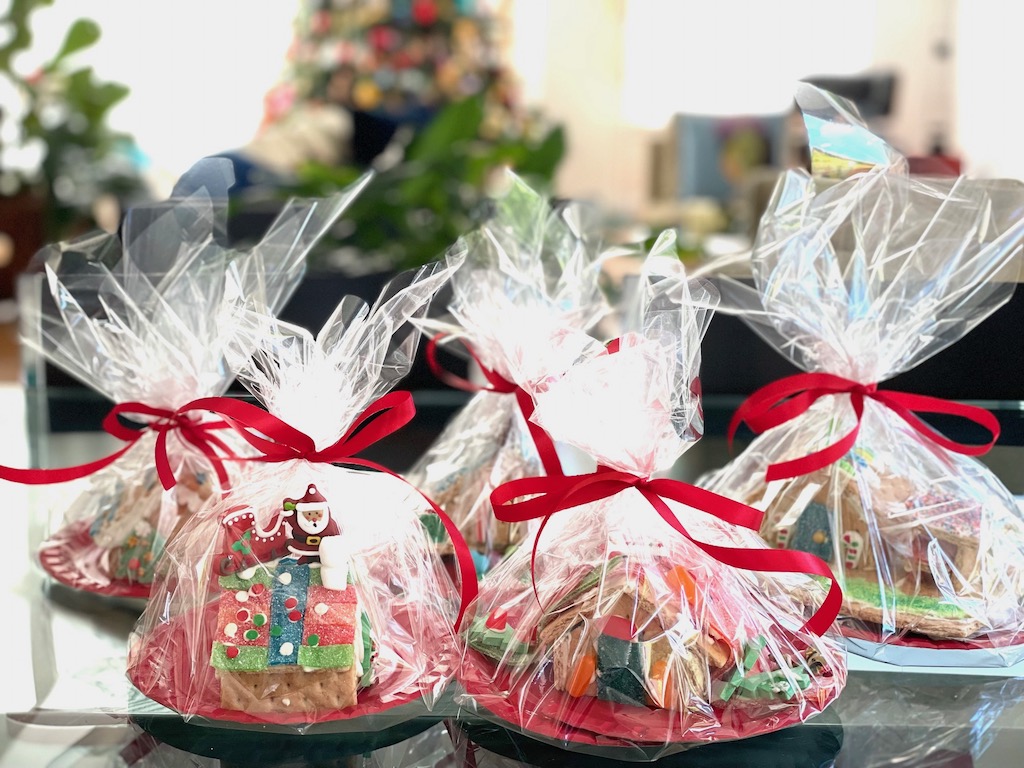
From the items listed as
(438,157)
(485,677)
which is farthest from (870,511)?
(438,157)

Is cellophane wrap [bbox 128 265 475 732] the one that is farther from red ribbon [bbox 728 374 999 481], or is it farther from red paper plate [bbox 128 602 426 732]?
red ribbon [bbox 728 374 999 481]

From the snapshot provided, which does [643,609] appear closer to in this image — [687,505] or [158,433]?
[687,505]

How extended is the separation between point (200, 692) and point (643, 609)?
321mm

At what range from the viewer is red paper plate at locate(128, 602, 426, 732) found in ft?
2.45

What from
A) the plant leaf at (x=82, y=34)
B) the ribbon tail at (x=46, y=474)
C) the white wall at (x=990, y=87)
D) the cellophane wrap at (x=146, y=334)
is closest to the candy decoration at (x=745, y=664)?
the cellophane wrap at (x=146, y=334)

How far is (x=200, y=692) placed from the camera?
77 centimetres

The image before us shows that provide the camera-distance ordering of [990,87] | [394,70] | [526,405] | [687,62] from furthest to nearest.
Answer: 1. [687,62]
2. [394,70]
3. [990,87]
4. [526,405]

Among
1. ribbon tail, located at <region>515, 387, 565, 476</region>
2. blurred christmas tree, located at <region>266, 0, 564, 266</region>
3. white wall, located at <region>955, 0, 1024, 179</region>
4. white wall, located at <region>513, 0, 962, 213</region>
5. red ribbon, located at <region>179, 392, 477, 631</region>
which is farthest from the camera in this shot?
white wall, located at <region>513, 0, 962, 213</region>

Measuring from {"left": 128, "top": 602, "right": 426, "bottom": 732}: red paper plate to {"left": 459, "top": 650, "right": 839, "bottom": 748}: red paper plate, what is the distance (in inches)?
2.5

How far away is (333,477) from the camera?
86 centimetres

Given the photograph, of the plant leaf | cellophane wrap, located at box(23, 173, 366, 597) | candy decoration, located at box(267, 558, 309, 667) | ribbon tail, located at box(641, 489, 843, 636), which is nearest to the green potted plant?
the plant leaf

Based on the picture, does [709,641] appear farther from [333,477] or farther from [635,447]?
[333,477]

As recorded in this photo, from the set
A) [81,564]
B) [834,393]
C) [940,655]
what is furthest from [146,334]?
[940,655]

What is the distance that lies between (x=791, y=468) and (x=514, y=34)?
8.46 m
